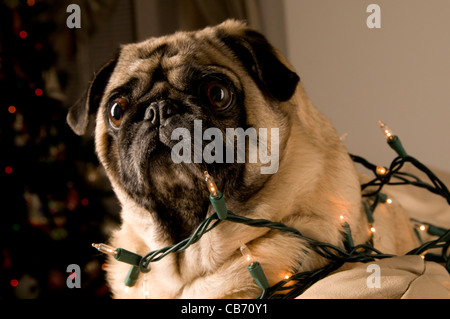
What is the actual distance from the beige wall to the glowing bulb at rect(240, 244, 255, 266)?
27.2 inches

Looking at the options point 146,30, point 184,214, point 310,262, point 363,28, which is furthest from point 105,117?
point 146,30

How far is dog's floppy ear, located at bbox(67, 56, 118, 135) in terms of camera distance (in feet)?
4.47

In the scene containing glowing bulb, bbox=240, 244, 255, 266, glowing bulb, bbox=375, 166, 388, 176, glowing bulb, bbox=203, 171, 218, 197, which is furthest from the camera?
glowing bulb, bbox=375, 166, 388, 176

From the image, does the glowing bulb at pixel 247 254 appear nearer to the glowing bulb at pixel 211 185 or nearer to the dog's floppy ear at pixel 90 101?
the glowing bulb at pixel 211 185

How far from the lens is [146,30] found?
457 cm

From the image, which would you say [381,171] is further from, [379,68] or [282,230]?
[379,68]

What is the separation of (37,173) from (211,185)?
7.20 feet

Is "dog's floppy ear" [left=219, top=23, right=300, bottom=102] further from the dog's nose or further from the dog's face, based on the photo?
the dog's nose

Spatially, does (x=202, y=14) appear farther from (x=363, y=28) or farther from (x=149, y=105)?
(x=149, y=105)

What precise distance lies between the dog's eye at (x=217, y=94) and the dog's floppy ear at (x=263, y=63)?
0.13 meters

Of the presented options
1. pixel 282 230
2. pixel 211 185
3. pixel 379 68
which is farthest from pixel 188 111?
pixel 379 68

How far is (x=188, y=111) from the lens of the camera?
1052 mm

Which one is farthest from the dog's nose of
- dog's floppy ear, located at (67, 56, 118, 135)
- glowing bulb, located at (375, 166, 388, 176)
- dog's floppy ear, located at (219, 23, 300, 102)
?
glowing bulb, located at (375, 166, 388, 176)

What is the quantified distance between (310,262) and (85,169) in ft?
8.38
